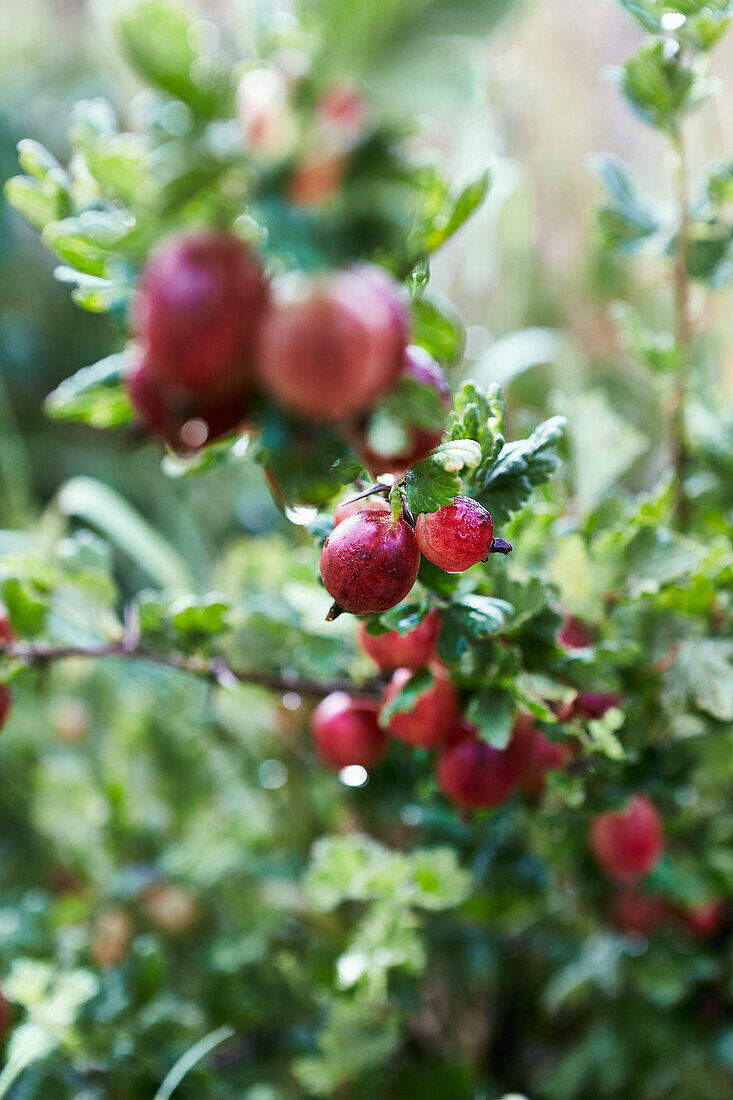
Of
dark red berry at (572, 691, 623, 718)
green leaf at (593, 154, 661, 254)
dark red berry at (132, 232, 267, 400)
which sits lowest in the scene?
dark red berry at (572, 691, 623, 718)

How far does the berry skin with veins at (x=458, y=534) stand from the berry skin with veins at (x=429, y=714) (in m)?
0.09

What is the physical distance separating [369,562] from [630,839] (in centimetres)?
23

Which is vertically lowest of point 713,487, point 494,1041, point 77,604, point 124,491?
point 124,491

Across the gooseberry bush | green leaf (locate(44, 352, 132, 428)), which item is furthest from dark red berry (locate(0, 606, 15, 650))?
green leaf (locate(44, 352, 132, 428))

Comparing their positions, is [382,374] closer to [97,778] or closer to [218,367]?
[218,367]

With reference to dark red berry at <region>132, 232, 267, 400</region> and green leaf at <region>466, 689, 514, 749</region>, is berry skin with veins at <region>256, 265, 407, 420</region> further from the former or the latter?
green leaf at <region>466, 689, 514, 749</region>

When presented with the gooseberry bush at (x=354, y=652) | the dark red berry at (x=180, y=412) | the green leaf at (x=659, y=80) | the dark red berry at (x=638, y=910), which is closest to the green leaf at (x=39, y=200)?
the gooseberry bush at (x=354, y=652)

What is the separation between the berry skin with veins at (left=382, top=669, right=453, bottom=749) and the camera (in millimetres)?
333

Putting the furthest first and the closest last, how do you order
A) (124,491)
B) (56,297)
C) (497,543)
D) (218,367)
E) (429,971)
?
(56,297) < (124,491) < (429,971) < (497,543) < (218,367)

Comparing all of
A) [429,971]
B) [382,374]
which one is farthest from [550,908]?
[382,374]

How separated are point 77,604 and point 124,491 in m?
0.71

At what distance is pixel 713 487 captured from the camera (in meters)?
0.43

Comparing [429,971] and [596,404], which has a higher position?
[596,404]

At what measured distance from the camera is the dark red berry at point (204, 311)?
0.16 meters
